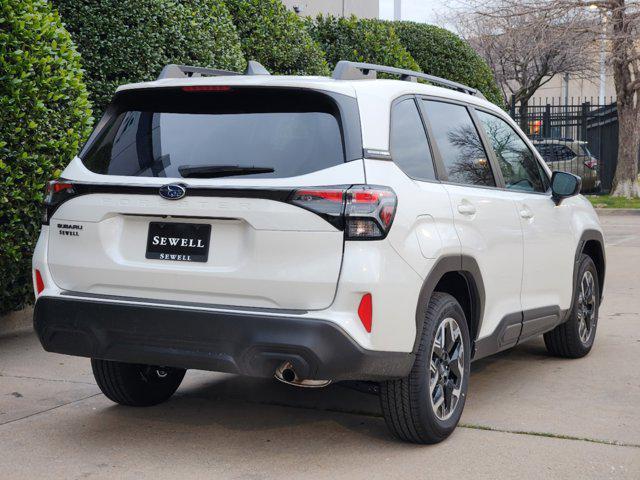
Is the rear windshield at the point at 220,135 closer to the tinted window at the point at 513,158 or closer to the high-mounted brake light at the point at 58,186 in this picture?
the high-mounted brake light at the point at 58,186

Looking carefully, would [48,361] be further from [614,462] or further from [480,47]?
[480,47]

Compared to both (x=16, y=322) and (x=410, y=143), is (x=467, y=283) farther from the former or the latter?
(x=16, y=322)

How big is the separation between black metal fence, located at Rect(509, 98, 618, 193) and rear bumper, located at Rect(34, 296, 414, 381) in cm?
2306

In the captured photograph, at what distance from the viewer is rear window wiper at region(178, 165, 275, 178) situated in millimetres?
4660

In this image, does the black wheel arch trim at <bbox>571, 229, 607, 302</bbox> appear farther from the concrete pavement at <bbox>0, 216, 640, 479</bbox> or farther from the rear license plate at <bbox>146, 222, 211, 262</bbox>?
the rear license plate at <bbox>146, 222, 211, 262</bbox>

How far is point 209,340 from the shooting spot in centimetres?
455

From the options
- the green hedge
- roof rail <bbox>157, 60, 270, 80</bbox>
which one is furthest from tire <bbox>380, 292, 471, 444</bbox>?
the green hedge

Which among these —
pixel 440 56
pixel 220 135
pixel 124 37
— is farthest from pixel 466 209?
pixel 440 56

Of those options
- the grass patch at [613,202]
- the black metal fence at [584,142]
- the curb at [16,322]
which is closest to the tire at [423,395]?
the curb at [16,322]

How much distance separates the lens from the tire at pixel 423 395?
15.8 feet

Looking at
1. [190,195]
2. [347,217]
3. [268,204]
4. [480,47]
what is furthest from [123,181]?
[480,47]

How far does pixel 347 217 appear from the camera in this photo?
4.43m

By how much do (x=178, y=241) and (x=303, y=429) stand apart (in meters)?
1.32

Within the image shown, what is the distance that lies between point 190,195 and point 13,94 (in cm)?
299
